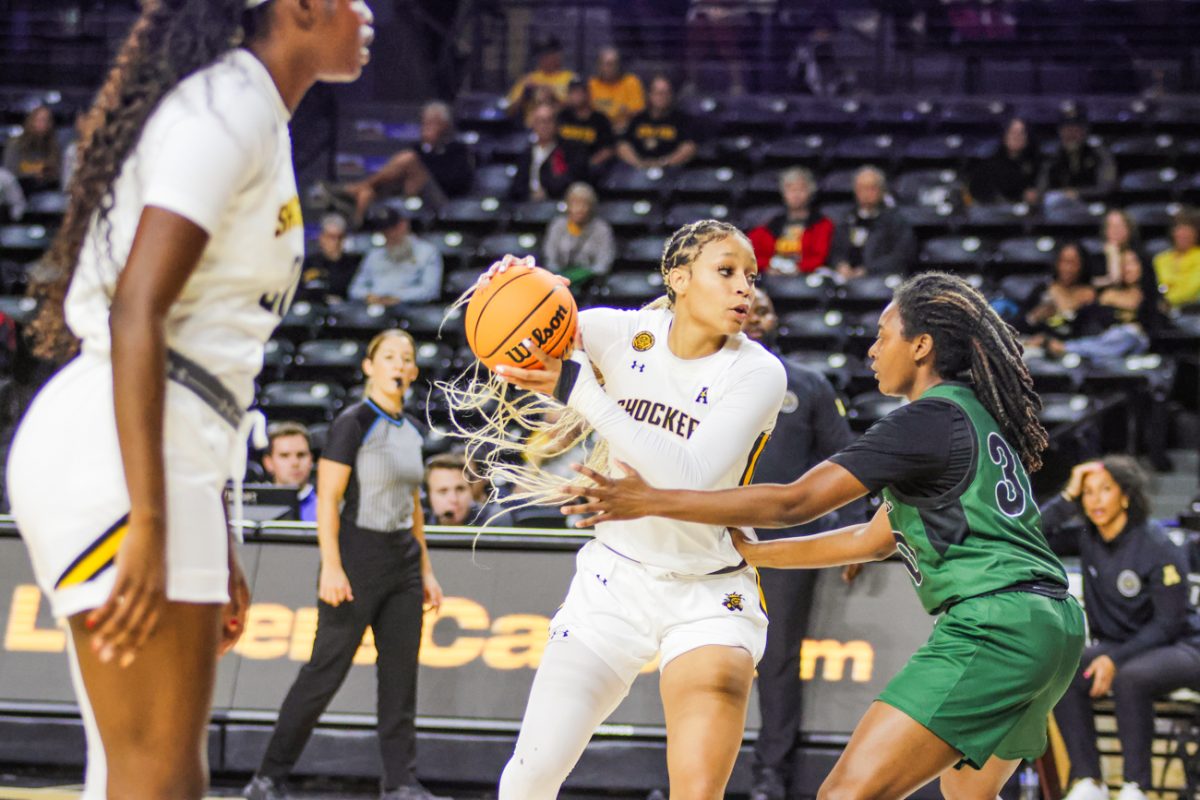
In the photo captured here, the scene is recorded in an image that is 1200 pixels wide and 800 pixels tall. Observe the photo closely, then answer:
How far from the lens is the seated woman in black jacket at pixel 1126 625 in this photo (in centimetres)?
616

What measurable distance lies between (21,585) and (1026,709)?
4.78 m

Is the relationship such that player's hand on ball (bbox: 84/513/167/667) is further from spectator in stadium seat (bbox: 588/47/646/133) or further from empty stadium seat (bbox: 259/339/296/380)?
spectator in stadium seat (bbox: 588/47/646/133)

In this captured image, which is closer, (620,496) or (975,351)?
(620,496)

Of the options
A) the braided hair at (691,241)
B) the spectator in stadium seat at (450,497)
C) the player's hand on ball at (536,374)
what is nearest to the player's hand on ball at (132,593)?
the player's hand on ball at (536,374)

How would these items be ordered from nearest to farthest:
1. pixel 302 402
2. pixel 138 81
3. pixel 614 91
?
pixel 138 81, pixel 302 402, pixel 614 91

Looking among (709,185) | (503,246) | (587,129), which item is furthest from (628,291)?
(587,129)

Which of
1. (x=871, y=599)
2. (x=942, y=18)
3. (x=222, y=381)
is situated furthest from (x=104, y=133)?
(x=942, y=18)

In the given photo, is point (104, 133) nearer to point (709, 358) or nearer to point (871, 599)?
point (709, 358)

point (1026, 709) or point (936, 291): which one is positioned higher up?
point (936, 291)

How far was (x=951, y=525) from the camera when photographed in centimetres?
371

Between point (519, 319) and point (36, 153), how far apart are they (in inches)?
425

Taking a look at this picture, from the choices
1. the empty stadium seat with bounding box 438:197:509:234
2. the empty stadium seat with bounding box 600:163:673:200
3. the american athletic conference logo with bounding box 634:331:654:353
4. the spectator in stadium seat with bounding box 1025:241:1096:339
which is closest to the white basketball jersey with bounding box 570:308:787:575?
the american athletic conference logo with bounding box 634:331:654:353

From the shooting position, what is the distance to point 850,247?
1095 centimetres

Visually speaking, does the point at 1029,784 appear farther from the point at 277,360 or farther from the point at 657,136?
the point at 657,136
